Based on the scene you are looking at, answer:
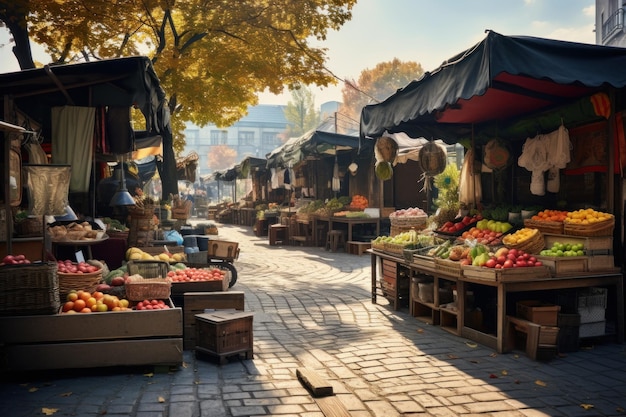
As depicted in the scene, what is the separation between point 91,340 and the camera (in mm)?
5605

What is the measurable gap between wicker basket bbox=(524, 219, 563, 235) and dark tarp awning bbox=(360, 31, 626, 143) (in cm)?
178

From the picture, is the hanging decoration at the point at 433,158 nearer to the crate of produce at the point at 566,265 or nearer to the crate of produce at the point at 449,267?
the crate of produce at the point at 449,267

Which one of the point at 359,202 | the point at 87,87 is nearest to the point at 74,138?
the point at 87,87

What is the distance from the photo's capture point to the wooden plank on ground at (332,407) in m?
4.47

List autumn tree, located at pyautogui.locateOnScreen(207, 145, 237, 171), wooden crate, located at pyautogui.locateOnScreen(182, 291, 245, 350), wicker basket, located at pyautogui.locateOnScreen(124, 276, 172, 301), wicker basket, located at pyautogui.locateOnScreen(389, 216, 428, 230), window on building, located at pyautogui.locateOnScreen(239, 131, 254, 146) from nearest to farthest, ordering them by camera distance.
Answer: wicker basket, located at pyautogui.locateOnScreen(124, 276, 172, 301) < wooden crate, located at pyautogui.locateOnScreen(182, 291, 245, 350) < wicker basket, located at pyautogui.locateOnScreen(389, 216, 428, 230) < autumn tree, located at pyautogui.locateOnScreen(207, 145, 237, 171) < window on building, located at pyautogui.locateOnScreen(239, 131, 254, 146)

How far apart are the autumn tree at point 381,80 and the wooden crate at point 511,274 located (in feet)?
182

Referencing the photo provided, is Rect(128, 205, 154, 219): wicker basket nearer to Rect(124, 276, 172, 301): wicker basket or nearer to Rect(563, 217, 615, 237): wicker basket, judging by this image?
Rect(124, 276, 172, 301): wicker basket

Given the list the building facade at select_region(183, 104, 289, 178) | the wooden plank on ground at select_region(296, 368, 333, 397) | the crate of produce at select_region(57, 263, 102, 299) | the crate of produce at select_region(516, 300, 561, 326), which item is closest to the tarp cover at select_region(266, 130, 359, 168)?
the crate of produce at select_region(57, 263, 102, 299)

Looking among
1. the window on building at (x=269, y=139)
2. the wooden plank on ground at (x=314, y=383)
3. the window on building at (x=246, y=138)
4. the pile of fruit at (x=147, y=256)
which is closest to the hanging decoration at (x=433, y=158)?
the pile of fruit at (x=147, y=256)

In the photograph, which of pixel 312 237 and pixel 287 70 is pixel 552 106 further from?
pixel 312 237

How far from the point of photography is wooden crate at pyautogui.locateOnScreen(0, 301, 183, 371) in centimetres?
542

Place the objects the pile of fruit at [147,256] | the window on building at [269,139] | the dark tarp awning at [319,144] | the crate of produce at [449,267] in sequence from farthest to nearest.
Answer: the window on building at [269,139] < the dark tarp awning at [319,144] < the pile of fruit at [147,256] < the crate of produce at [449,267]

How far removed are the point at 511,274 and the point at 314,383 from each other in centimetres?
295

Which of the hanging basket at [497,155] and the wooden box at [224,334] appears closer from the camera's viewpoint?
the wooden box at [224,334]
